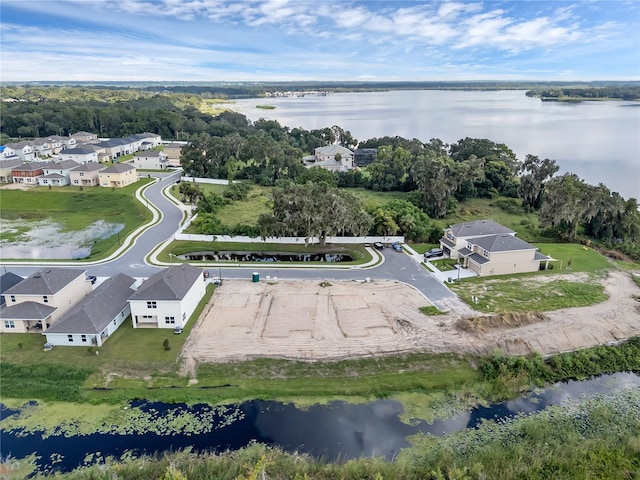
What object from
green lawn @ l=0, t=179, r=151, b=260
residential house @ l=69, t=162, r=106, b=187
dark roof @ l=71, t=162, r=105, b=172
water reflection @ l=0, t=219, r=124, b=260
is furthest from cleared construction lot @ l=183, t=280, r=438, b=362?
dark roof @ l=71, t=162, r=105, b=172

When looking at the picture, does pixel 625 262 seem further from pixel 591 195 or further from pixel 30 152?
pixel 30 152

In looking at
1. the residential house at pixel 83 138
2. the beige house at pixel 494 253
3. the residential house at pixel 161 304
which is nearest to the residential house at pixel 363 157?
the beige house at pixel 494 253

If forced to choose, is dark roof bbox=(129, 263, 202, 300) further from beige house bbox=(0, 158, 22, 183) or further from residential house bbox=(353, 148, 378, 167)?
residential house bbox=(353, 148, 378, 167)

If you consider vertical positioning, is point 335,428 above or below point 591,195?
below

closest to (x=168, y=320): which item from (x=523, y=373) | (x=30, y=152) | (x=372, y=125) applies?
(x=523, y=373)

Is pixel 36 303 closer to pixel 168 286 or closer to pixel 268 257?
pixel 168 286

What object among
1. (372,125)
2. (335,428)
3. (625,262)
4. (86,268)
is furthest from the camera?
(372,125)

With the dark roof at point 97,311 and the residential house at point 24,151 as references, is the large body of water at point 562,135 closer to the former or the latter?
the dark roof at point 97,311
